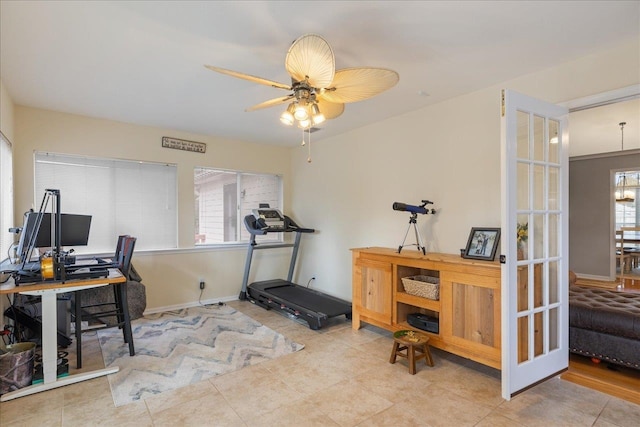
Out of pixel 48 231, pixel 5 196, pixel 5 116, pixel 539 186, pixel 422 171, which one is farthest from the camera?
pixel 422 171

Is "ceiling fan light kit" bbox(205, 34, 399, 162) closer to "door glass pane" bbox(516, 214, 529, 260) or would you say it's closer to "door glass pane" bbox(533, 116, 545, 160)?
"door glass pane" bbox(533, 116, 545, 160)

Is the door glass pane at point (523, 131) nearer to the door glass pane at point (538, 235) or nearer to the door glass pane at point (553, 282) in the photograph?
the door glass pane at point (538, 235)

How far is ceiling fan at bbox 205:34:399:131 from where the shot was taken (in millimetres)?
1774

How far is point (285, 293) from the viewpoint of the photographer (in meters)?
4.62

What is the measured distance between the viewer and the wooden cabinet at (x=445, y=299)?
2496 millimetres

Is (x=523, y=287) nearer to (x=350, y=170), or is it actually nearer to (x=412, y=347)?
(x=412, y=347)

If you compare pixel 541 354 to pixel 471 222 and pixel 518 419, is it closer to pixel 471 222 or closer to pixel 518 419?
pixel 518 419

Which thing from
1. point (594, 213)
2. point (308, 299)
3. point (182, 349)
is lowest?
point (182, 349)

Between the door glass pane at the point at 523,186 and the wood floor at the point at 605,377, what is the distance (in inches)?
56.2

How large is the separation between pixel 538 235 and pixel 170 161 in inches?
176

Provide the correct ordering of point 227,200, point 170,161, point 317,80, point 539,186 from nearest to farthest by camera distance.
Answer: point 317,80 → point 539,186 → point 170,161 → point 227,200

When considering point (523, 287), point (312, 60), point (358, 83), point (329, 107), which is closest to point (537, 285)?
point (523, 287)

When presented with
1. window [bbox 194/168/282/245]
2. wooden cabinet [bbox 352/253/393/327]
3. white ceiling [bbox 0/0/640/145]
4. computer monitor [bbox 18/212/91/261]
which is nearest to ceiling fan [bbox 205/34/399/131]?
white ceiling [bbox 0/0/640/145]

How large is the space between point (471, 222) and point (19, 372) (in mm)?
3955
